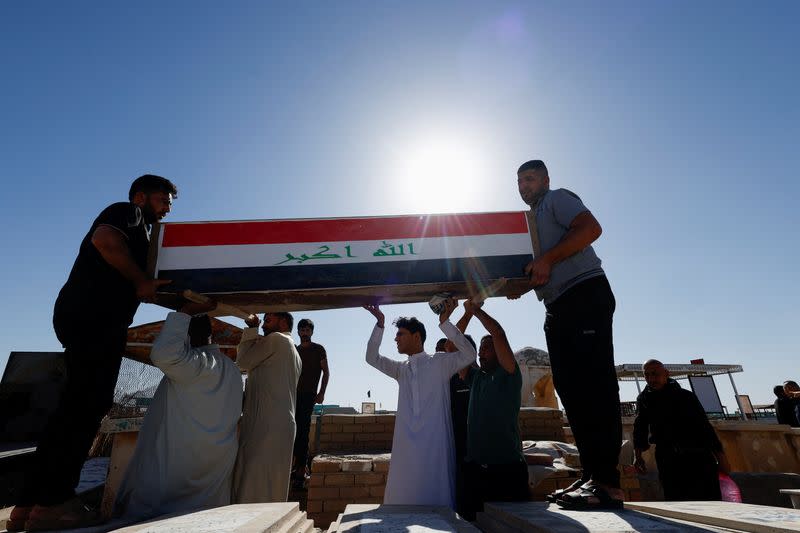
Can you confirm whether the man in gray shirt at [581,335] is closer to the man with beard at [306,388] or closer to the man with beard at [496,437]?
the man with beard at [496,437]

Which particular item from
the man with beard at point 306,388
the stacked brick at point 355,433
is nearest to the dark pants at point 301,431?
the man with beard at point 306,388

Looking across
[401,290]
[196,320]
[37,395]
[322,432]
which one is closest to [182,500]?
[196,320]

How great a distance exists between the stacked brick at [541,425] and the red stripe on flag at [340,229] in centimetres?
435

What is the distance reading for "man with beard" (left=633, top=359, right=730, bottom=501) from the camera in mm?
3492

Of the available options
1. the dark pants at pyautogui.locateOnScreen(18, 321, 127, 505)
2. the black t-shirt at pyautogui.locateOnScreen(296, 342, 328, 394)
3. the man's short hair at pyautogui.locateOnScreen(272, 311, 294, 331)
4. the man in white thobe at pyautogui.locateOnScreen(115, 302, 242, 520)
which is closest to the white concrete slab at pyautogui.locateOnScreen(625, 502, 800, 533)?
the man in white thobe at pyautogui.locateOnScreen(115, 302, 242, 520)

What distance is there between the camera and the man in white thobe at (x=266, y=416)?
9.22 ft

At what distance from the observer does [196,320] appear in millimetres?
2539

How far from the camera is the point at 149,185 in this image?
227 centimetres

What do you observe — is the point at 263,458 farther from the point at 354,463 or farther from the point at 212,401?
the point at 354,463

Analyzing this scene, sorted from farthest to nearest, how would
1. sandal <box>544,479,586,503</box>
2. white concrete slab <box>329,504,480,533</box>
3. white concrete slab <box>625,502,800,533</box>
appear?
sandal <box>544,479,586,503</box>, white concrete slab <box>329,504,480,533</box>, white concrete slab <box>625,502,800,533</box>

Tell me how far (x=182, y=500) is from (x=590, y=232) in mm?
2522

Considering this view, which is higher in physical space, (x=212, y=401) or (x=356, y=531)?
(x=212, y=401)

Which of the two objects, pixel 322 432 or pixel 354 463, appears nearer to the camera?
pixel 354 463

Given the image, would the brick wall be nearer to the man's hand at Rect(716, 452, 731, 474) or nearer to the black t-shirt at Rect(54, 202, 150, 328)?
the man's hand at Rect(716, 452, 731, 474)
